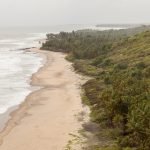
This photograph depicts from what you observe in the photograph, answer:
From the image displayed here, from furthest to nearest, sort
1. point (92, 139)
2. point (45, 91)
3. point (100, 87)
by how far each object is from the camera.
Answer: point (45, 91) < point (100, 87) < point (92, 139)

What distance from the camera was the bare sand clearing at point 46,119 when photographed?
102ft

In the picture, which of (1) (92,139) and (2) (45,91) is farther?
(2) (45,91)

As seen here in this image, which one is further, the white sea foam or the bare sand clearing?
the white sea foam

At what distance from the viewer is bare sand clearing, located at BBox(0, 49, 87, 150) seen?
102 feet

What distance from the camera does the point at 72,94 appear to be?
161ft

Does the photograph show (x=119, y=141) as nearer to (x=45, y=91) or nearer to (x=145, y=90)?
(x=145, y=90)

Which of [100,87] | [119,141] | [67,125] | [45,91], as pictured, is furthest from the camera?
[45,91]

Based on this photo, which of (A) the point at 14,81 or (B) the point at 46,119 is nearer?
(B) the point at 46,119

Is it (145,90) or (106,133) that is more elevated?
(145,90)

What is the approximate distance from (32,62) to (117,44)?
20.5 m

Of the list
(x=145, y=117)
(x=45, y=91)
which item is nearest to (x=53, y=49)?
(x=45, y=91)

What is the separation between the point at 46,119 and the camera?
124 ft

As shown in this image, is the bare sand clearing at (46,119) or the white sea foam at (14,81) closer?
the bare sand clearing at (46,119)

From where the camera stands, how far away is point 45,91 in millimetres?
52281
